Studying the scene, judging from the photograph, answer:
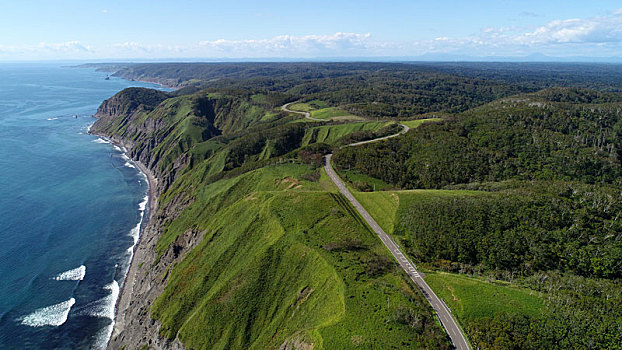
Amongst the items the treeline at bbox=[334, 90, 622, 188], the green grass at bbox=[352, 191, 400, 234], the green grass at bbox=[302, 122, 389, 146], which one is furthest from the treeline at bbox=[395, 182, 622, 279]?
the green grass at bbox=[302, 122, 389, 146]

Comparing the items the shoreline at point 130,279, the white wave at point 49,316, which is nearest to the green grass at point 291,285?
the shoreline at point 130,279

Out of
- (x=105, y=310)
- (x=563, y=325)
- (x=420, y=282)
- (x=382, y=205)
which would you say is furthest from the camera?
(x=382, y=205)

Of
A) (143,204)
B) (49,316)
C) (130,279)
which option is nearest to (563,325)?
(130,279)

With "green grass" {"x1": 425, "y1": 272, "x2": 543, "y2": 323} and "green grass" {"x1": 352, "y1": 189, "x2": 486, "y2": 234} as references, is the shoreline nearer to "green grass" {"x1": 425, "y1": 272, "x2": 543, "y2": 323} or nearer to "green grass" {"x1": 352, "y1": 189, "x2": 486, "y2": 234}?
"green grass" {"x1": 352, "y1": 189, "x2": 486, "y2": 234}

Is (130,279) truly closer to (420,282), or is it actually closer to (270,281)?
(270,281)

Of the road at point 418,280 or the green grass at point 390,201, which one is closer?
the road at point 418,280

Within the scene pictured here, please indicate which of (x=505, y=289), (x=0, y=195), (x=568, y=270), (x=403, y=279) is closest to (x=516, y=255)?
(x=568, y=270)

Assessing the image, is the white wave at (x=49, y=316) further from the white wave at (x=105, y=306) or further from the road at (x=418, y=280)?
the road at (x=418, y=280)

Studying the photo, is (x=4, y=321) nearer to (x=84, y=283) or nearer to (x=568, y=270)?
(x=84, y=283)
